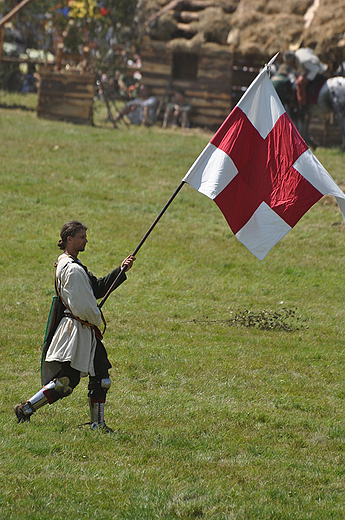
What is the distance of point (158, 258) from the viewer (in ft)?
40.2

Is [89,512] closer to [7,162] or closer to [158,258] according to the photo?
[158,258]

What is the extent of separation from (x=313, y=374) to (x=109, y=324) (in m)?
3.05

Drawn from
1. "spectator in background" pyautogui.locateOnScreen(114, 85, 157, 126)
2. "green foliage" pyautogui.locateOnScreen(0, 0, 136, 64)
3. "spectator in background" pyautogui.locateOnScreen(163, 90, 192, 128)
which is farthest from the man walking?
"green foliage" pyautogui.locateOnScreen(0, 0, 136, 64)

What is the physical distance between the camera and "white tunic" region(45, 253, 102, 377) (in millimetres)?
5738

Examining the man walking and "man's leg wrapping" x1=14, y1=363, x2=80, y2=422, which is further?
"man's leg wrapping" x1=14, y1=363, x2=80, y2=422

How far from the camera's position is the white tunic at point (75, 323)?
574cm

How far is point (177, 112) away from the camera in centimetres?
2273

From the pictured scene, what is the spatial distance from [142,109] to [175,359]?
53.3ft

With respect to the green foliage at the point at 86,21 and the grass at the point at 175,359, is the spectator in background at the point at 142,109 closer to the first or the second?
the green foliage at the point at 86,21

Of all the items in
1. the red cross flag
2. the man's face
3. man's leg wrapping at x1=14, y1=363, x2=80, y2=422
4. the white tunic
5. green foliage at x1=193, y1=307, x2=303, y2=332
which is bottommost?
green foliage at x1=193, y1=307, x2=303, y2=332

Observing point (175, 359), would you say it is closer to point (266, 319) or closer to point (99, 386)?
point (266, 319)

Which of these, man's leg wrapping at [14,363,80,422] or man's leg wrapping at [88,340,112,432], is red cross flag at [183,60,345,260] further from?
man's leg wrapping at [14,363,80,422]

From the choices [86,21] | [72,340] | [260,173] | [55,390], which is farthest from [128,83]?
[55,390]

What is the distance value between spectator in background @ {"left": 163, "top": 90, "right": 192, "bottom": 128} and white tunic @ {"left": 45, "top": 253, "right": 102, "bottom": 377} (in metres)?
17.5
